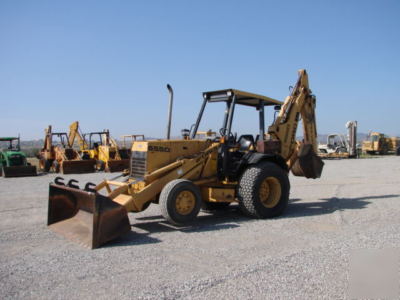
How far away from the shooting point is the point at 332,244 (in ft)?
18.9

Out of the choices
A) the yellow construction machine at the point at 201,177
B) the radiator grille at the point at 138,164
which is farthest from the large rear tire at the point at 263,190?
the radiator grille at the point at 138,164

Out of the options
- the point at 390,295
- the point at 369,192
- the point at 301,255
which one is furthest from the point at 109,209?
the point at 369,192

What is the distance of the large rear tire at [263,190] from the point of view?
759cm

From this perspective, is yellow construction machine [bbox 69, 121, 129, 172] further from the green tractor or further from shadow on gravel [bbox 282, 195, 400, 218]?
shadow on gravel [bbox 282, 195, 400, 218]

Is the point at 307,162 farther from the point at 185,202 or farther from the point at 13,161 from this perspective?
the point at 13,161

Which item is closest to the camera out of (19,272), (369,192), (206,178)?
(19,272)

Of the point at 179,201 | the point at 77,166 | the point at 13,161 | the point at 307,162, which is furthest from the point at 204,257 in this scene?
the point at 13,161

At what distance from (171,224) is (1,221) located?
3471mm

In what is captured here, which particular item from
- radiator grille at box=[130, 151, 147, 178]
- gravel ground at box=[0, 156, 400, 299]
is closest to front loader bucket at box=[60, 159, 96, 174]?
gravel ground at box=[0, 156, 400, 299]

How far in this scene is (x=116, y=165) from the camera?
69.8 ft

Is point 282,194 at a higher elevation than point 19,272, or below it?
higher

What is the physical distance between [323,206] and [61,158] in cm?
1644

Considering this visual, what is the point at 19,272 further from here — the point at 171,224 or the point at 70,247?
the point at 171,224

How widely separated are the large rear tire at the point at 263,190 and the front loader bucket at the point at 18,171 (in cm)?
1499
